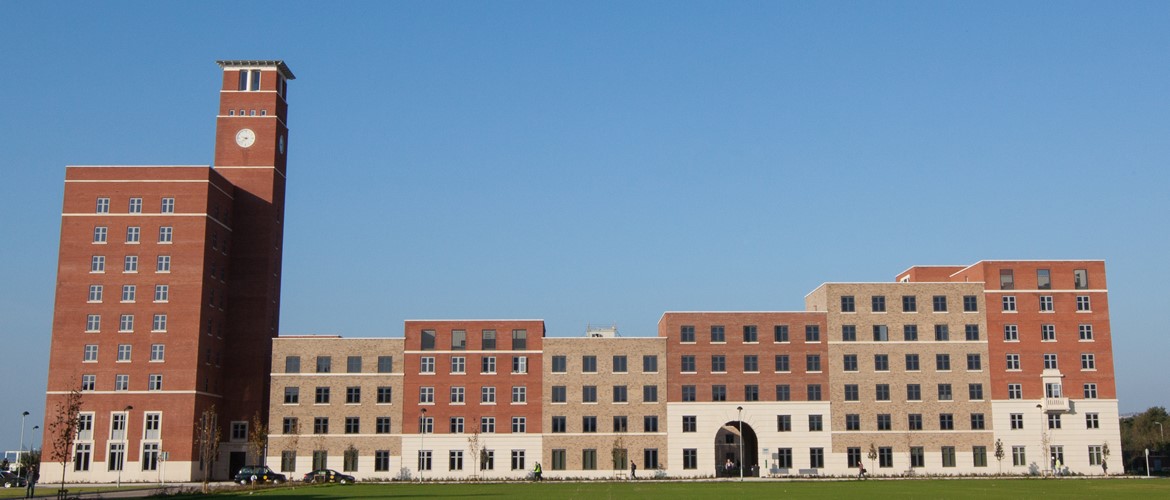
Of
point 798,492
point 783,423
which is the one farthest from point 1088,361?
point 798,492

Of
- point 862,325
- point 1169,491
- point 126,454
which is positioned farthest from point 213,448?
point 1169,491

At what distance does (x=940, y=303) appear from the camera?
101m

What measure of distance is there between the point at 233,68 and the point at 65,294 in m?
28.1

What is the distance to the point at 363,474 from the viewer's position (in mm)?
97125

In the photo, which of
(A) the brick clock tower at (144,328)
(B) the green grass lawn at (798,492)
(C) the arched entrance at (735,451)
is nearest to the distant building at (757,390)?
(C) the arched entrance at (735,451)

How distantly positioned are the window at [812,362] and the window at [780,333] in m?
2.44

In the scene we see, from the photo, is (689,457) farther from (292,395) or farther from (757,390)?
(292,395)

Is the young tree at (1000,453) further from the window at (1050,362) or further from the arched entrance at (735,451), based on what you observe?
the arched entrance at (735,451)

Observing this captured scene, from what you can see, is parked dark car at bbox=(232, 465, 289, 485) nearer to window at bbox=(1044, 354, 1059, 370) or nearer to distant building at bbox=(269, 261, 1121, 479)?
distant building at bbox=(269, 261, 1121, 479)

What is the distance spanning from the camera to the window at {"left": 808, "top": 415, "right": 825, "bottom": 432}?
325ft

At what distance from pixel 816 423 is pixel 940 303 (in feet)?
50.0

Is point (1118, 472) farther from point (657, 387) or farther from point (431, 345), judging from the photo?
point (431, 345)

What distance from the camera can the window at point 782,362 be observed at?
10012 centimetres

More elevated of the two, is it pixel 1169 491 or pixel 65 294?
pixel 65 294
